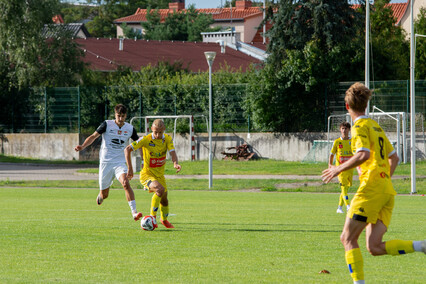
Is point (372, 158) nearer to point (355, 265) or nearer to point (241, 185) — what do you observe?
point (355, 265)

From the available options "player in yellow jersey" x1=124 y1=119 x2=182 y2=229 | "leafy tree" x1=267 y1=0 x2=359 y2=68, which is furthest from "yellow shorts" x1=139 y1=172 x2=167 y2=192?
"leafy tree" x1=267 y1=0 x2=359 y2=68

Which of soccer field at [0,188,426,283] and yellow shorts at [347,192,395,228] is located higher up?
yellow shorts at [347,192,395,228]

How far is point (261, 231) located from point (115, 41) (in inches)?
2319

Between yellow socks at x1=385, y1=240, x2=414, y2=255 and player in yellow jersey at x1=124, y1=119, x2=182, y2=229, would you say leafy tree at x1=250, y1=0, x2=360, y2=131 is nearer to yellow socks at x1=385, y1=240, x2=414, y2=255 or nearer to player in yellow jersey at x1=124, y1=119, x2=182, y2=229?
player in yellow jersey at x1=124, y1=119, x2=182, y2=229

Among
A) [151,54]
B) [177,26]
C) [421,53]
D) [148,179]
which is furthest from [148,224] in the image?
[177,26]

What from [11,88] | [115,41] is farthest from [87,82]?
[115,41]

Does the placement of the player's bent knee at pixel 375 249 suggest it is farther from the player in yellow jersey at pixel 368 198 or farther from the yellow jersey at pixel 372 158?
the yellow jersey at pixel 372 158

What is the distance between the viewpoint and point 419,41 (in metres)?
51.6

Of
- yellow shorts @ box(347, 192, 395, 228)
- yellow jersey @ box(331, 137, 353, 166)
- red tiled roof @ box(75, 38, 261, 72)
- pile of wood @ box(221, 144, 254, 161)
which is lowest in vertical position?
pile of wood @ box(221, 144, 254, 161)

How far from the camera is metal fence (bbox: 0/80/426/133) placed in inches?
1508

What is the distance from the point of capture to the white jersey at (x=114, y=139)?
14242 millimetres

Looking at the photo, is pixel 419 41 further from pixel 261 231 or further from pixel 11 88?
pixel 261 231

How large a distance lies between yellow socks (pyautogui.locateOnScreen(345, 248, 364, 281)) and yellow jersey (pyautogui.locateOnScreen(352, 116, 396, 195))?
0.61m

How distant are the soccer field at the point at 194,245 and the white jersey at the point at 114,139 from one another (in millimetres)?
1250
